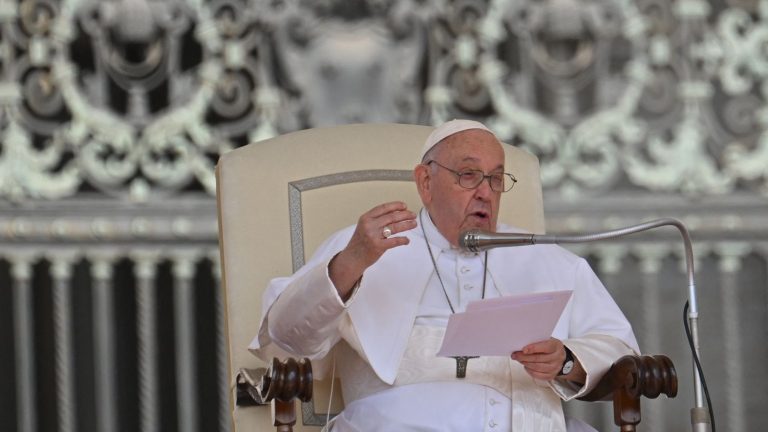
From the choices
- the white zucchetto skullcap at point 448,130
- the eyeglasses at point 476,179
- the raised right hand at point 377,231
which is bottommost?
the raised right hand at point 377,231

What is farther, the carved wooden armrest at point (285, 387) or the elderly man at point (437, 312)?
the elderly man at point (437, 312)

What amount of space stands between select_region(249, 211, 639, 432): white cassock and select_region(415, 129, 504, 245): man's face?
0.11 meters

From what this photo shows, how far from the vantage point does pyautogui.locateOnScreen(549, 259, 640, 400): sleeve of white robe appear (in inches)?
128

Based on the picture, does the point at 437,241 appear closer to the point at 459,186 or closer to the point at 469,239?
the point at 459,186

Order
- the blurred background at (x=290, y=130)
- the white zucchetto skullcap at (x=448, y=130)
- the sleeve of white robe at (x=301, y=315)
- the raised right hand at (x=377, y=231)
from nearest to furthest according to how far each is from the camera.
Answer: the raised right hand at (x=377, y=231)
the sleeve of white robe at (x=301, y=315)
the white zucchetto skullcap at (x=448, y=130)
the blurred background at (x=290, y=130)

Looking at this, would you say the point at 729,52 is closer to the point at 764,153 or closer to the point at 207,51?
the point at 764,153

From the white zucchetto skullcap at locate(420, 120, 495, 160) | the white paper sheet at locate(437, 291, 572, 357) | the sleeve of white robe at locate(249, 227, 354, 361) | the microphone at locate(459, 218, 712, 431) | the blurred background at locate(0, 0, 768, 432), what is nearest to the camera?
the microphone at locate(459, 218, 712, 431)

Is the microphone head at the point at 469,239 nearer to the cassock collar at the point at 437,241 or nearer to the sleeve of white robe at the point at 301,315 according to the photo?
the sleeve of white robe at the point at 301,315

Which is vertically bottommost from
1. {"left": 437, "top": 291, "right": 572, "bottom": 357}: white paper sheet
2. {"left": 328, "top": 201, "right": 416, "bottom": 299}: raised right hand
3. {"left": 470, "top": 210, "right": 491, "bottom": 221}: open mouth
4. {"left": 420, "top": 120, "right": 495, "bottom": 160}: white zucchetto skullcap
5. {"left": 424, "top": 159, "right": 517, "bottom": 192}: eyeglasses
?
{"left": 437, "top": 291, "right": 572, "bottom": 357}: white paper sheet

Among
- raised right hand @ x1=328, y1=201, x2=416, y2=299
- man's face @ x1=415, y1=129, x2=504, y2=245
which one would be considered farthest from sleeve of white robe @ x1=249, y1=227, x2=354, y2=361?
man's face @ x1=415, y1=129, x2=504, y2=245

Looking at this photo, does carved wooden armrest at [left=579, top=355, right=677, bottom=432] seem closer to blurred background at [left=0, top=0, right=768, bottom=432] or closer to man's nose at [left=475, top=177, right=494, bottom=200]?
man's nose at [left=475, top=177, right=494, bottom=200]

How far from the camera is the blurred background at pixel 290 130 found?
15.8 feet

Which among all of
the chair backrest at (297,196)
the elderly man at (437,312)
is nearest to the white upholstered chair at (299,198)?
the chair backrest at (297,196)

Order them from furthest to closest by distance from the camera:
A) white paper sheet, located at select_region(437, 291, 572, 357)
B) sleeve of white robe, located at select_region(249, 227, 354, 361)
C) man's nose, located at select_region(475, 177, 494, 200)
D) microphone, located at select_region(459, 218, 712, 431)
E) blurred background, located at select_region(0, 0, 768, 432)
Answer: blurred background, located at select_region(0, 0, 768, 432) → man's nose, located at select_region(475, 177, 494, 200) → sleeve of white robe, located at select_region(249, 227, 354, 361) → white paper sheet, located at select_region(437, 291, 572, 357) → microphone, located at select_region(459, 218, 712, 431)
